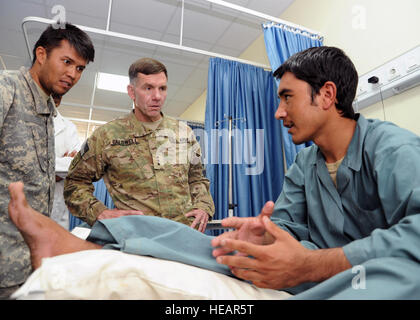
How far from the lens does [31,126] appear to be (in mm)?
1120

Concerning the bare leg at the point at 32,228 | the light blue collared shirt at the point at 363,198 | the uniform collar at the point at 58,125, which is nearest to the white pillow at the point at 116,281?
the bare leg at the point at 32,228

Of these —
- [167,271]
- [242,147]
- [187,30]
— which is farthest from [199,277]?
[187,30]

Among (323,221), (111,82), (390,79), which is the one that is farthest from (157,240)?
(111,82)

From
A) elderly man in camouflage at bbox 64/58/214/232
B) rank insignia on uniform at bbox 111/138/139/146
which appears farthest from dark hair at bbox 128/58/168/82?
rank insignia on uniform at bbox 111/138/139/146

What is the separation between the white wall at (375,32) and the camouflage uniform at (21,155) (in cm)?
190

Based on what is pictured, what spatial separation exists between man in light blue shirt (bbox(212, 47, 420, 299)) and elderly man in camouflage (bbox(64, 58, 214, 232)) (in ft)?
1.96

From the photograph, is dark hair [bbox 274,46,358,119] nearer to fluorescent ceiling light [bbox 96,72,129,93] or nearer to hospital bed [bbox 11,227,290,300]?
hospital bed [bbox 11,227,290,300]

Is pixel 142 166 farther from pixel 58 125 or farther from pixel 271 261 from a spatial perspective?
pixel 58 125

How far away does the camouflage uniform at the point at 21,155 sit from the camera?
0.99 metres

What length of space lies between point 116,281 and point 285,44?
2271mm

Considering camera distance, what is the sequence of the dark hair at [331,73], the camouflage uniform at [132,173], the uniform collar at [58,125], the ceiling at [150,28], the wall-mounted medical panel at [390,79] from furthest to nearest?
the ceiling at [150,28]
the uniform collar at [58,125]
the wall-mounted medical panel at [390,79]
the camouflage uniform at [132,173]
the dark hair at [331,73]

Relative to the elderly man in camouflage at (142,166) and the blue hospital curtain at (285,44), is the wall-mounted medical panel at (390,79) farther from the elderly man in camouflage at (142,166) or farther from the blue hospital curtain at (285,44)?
the elderly man in camouflage at (142,166)
